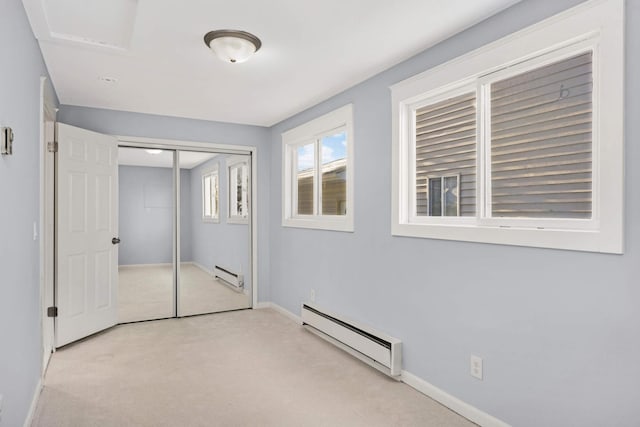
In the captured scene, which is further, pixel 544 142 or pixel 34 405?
pixel 34 405

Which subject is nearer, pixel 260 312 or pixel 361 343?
pixel 361 343

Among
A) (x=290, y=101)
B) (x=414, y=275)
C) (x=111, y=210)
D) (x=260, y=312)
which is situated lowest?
(x=260, y=312)

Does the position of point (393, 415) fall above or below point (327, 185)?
below

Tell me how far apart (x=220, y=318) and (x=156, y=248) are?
1121mm

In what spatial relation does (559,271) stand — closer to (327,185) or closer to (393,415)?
(393,415)

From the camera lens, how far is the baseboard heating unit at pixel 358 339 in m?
2.93

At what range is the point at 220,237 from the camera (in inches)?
199

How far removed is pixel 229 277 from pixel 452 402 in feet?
10.8

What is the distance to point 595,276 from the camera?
181 cm

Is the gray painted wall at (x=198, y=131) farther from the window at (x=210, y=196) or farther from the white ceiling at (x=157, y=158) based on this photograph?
the window at (x=210, y=196)

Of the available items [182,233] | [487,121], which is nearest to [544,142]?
[487,121]

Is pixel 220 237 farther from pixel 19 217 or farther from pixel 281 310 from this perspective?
pixel 19 217

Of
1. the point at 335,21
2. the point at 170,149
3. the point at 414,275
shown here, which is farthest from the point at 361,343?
the point at 170,149

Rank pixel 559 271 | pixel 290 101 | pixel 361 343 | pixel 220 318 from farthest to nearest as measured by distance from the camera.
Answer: pixel 220 318 → pixel 290 101 → pixel 361 343 → pixel 559 271
